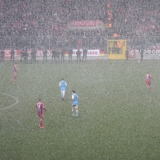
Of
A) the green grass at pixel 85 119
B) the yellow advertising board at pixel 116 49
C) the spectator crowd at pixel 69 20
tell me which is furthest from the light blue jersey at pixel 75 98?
the spectator crowd at pixel 69 20

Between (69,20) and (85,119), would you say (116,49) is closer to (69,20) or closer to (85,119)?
(69,20)

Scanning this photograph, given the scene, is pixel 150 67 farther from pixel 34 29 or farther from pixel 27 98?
pixel 34 29

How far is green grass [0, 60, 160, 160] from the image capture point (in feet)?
Answer: 47.0

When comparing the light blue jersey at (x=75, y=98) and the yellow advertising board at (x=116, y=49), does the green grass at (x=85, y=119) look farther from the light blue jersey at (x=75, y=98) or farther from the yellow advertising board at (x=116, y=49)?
the yellow advertising board at (x=116, y=49)

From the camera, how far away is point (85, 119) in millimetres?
19094

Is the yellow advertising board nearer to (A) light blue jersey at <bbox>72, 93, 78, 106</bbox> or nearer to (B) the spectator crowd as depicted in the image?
(B) the spectator crowd

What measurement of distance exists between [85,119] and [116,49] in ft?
95.0

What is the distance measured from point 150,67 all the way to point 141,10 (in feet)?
74.9

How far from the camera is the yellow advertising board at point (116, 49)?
46781 millimetres

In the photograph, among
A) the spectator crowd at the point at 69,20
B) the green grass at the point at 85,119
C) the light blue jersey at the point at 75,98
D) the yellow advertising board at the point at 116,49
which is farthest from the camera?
the spectator crowd at the point at 69,20

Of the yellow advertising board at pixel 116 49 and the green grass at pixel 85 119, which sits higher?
the yellow advertising board at pixel 116 49

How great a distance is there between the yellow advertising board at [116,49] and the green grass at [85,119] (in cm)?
1253

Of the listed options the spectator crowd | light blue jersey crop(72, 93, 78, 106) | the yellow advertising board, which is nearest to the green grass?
light blue jersey crop(72, 93, 78, 106)

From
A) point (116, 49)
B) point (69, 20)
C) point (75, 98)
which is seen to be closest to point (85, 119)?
point (75, 98)
